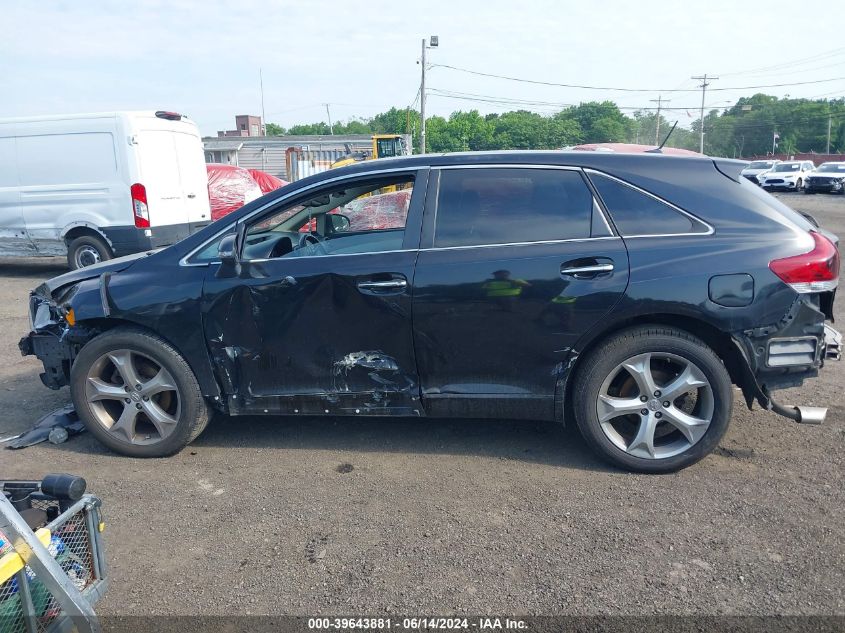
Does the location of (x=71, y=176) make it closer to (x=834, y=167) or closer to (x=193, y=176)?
(x=193, y=176)

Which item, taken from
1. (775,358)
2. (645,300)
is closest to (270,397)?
(645,300)

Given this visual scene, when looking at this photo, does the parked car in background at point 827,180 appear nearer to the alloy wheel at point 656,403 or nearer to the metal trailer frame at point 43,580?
the alloy wheel at point 656,403

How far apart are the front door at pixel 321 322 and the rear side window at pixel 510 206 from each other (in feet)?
0.60

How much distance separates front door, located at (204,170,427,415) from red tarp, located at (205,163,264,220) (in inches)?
425

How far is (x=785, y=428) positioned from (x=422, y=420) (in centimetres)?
235

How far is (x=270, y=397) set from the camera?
407 cm

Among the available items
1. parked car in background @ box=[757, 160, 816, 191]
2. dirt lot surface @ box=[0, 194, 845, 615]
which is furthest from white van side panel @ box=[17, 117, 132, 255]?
parked car in background @ box=[757, 160, 816, 191]

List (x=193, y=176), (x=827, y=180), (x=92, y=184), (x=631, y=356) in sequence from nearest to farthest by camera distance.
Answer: (x=631, y=356)
(x=92, y=184)
(x=193, y=176)
(x=827, y=180)

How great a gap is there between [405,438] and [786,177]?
38298 millimetres

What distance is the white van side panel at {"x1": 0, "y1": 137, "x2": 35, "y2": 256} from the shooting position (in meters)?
10.2

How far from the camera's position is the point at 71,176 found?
10.1 meters

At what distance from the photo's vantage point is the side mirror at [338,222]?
494cm

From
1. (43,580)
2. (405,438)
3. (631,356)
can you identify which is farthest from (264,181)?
(43,580)

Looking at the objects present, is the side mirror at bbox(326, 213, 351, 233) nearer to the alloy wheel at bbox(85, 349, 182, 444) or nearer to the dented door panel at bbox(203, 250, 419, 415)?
the dented door panel at bbox(203, 250, 419, 415)
